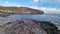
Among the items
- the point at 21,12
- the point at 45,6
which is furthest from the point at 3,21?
the point at 45,6

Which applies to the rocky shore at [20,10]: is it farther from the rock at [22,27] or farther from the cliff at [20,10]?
the rock at [22,27]

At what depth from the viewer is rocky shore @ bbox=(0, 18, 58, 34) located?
2.26 m

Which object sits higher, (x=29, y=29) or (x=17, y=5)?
(x=17, y=5)

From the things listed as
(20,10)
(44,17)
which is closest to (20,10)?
(20,10)

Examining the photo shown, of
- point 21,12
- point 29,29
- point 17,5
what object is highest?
point 17,5

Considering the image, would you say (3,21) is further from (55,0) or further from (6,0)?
(55,0)

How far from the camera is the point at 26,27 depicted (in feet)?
7.47

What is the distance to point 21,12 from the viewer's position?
7.77ft

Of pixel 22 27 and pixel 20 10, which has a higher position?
pixel 20 10

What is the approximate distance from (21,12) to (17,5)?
0.57 feet

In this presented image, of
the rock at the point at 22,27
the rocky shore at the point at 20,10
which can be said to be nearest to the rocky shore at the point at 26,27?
the rock at the point at 22,27

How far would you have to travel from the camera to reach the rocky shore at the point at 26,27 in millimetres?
2262

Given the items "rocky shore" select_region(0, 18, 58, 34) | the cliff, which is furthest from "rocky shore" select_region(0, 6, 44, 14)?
"rocky shore" select_region(0, 18, 58, 34)

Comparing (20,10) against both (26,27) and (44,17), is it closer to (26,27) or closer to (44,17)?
(26,27)
